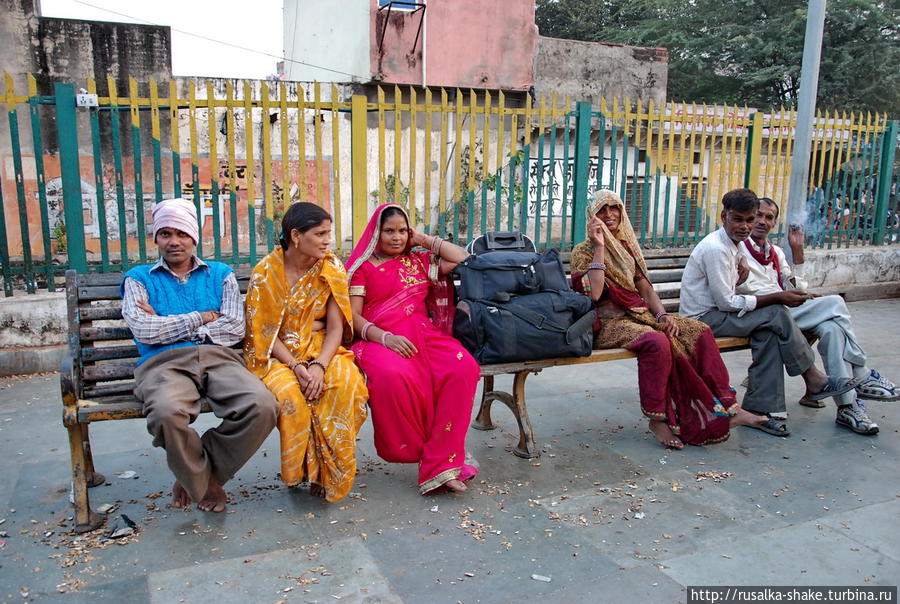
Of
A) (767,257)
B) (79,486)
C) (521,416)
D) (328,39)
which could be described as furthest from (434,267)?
(328,39)

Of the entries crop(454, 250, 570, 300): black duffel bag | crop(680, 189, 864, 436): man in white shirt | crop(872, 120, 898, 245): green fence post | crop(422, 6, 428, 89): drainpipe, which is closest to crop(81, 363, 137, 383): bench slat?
crop(454, 250, 570, 300): black duffel bag

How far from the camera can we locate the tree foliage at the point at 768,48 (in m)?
17.8

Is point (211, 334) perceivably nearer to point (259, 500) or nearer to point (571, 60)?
point (259, 500)

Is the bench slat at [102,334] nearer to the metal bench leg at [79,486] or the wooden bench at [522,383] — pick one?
the metal bench leg at [79,486]

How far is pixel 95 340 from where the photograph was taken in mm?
3172

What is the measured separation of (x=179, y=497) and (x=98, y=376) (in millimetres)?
652

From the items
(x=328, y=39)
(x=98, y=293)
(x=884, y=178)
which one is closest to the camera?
(x=98, y=293)

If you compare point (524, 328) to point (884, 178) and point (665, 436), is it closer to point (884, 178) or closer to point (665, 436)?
point (665, 436)

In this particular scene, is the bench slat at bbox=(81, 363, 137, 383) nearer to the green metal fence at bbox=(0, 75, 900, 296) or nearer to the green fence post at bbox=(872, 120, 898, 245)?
the green metal fence at bbox=(0, 75, 900, 296)

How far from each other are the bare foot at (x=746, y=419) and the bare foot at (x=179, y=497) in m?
2.93

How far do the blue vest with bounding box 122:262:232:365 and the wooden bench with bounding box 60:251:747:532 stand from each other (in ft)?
0.60

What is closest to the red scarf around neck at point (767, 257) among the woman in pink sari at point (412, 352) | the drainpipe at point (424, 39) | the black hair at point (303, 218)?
the woman in pink sari at point (412, 352)

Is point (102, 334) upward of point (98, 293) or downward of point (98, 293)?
downward

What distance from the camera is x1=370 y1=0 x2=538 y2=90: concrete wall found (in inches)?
481
